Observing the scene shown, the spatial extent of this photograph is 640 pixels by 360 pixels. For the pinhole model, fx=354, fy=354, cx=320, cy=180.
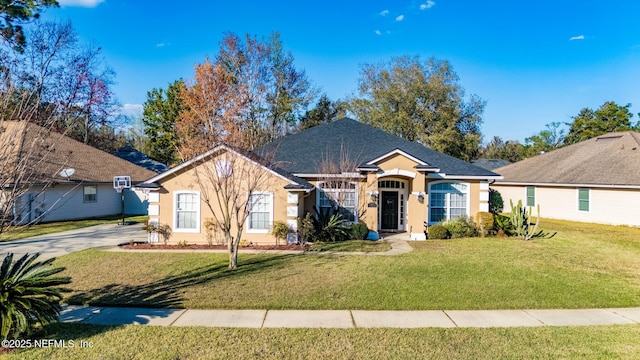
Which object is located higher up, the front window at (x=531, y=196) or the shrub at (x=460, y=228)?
the front window at (x=531, y=196)

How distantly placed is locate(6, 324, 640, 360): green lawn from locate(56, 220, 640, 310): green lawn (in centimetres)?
118

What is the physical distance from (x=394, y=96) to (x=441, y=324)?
1309 inches

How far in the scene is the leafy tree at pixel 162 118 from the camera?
36000mm

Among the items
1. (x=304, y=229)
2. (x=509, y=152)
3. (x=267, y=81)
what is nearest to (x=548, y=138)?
(x=509, y=152)

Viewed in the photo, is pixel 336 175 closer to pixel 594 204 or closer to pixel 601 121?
pixel 594 204

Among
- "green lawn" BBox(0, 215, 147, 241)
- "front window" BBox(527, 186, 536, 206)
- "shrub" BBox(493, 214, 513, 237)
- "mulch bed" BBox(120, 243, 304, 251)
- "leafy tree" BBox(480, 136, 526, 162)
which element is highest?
"leafy tree" BBox(480, 136, 526, 162)

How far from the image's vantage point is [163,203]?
1355cm

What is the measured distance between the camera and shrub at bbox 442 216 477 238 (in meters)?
16.0

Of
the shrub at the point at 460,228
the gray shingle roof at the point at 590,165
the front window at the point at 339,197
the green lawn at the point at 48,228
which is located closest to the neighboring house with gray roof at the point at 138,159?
the green lawn at the point at 48,228

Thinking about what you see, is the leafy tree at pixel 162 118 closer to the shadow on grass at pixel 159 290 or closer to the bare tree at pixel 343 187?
the bare tree at pixel 343 187

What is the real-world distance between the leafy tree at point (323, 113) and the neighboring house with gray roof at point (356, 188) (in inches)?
787

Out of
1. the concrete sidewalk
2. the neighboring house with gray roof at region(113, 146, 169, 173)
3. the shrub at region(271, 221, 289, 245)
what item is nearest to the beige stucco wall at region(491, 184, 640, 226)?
the concrete sidewalk

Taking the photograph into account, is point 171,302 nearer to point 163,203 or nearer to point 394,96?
point 163,203

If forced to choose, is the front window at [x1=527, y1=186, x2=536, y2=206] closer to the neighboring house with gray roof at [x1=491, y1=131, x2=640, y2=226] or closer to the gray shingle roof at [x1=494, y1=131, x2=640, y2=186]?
the neighboring house with gray roof at [x1=491, y1=131, x2=640, y2=226]
